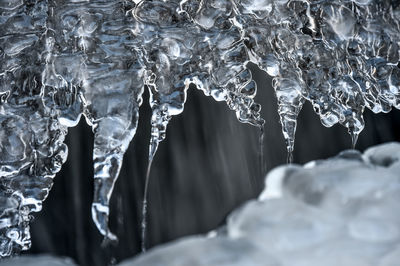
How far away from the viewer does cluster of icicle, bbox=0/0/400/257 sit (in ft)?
5.82

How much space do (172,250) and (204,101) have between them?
2610 mm

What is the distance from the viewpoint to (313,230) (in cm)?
75

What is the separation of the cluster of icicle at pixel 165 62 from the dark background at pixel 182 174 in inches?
47.0

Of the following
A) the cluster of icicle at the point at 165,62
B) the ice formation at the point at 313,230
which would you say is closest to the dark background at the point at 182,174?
the cluster of icicle at the point at 165,62

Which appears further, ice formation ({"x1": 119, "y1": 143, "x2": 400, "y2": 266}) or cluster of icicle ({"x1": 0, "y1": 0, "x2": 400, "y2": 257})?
cluster of icicle ({"x1": 0, "y1": 0, "x2": 400, "y2": 257})

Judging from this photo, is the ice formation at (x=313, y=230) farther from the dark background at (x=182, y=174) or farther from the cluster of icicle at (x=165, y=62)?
the dark background at (x=182, y=174)

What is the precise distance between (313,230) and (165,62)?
45.9 inches

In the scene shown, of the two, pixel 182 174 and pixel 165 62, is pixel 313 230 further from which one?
pixel 182 174

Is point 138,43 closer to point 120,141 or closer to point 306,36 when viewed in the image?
point 120,141

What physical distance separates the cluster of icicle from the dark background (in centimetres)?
119

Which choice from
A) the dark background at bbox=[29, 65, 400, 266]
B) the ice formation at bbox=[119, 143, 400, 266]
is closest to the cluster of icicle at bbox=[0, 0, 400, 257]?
the ice formation at bbox=[119, 143, 400, 266]

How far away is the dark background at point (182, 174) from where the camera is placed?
325 cm

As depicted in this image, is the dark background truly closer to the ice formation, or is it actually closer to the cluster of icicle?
the cluster of icicle

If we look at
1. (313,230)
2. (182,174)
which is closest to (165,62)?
(313,230)
